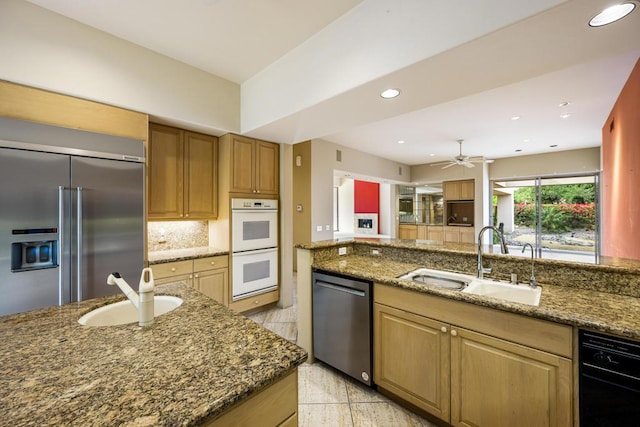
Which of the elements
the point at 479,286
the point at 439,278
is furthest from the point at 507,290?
the point at 439,278

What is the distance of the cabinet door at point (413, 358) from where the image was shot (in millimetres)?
1665

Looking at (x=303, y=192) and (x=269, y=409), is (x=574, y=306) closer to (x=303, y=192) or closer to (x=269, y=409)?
(x=269, y=409)

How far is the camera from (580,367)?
48.6 inches

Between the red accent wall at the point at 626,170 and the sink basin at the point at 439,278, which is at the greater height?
the red accent wall at the point at 626,170

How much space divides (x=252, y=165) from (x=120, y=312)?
7.98ft

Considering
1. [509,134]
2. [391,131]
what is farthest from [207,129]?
[509,134]

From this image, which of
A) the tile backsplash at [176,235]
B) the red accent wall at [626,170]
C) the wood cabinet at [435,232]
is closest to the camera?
the red accent wall at [626,170]

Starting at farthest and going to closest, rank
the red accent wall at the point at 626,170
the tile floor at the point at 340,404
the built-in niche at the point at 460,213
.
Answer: the built-in niche at the point at 460,213 → the red accent wall at the point at 626,170 → the tile floor at the point at 340,404

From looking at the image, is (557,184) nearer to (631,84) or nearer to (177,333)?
(631,84)

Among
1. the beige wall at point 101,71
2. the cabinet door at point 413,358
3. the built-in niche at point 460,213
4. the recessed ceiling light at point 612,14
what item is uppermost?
the beige wall at point 101,71

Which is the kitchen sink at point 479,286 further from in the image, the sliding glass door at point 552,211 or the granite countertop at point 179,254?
the sliding glass door at point 552,211

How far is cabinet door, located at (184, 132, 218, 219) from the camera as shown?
3.24 metres

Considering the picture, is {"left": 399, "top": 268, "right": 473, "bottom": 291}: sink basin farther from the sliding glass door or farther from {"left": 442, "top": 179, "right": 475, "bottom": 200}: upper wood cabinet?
{"left": 442, "top": 179, "right": 475, "bottom": 200}: upper wood cabinet

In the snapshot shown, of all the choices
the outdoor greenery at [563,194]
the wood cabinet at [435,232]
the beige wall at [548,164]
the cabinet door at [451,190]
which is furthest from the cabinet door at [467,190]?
the outdoor greenery at [563,194]
